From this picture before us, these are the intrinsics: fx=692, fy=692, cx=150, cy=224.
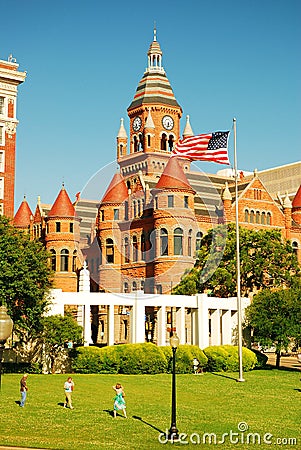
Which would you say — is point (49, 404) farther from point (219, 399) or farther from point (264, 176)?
point (264, 176)

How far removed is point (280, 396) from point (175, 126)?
67.2 metres

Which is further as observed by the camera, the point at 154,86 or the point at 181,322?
the point at 154,86

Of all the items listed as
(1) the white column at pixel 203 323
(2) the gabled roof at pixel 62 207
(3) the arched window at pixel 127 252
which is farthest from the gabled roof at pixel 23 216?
(3) the arched window at pixel 127 252

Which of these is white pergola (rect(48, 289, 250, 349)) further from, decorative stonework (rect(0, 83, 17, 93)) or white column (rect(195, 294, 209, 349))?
decorative stonework (rect(0, 83, 17, 93))

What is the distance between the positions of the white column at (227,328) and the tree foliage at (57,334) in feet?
45.3

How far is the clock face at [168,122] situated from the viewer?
98.9 meters

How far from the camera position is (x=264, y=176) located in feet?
430

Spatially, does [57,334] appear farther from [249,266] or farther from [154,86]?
[154,86]

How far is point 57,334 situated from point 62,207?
37506mm

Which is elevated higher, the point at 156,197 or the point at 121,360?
the point at 156,197

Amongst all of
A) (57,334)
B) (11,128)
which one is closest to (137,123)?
(11,128)

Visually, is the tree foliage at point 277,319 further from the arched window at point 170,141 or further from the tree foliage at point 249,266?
the arched window at point 170,141

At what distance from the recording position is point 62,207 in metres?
79.6
